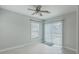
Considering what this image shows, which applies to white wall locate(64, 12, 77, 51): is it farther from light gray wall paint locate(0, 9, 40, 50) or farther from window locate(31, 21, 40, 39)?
light gray wall paint locate(0, 9, 40, 50)

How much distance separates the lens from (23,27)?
2209 mm

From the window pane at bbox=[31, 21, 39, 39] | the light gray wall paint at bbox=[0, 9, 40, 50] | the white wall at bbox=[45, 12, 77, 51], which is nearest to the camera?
the window pane at bbox=[31, 21, 39, 39]

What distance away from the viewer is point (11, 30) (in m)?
2.44

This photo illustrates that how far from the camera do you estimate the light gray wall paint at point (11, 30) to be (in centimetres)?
226

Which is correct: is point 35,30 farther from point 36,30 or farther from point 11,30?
point 11,30

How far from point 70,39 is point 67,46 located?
0.97ft

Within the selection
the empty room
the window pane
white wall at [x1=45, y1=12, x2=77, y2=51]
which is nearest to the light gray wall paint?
the empty room

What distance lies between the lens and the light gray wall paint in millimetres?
2258

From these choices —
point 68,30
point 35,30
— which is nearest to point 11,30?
point 35,30

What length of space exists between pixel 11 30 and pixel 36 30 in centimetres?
114

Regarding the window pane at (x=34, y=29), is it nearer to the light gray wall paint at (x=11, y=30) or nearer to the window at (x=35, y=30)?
the window at (x=35, y=30)

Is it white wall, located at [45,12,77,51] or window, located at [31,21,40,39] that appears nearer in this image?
window, located at [31,21,40,39]

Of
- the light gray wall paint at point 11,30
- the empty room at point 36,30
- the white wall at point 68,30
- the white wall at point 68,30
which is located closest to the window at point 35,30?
the empty room at point 36,30

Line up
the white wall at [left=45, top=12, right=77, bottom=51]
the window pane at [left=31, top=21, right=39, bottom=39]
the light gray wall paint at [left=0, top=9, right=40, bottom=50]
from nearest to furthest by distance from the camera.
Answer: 1. the window pane at [left=31, top=21, right=39, bottom=39]
2. the light gray wall paint at [left=0, top=9, right=40, bottom=50]
3. the white wall at [left=45, top=12, right=77, bottom=51]
